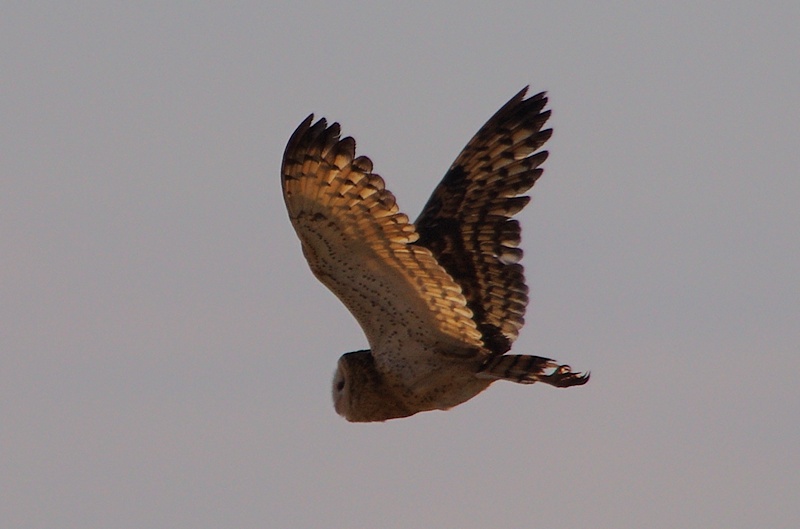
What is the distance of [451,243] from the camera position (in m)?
10.7

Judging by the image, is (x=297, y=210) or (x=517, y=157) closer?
(x=297, y=210)

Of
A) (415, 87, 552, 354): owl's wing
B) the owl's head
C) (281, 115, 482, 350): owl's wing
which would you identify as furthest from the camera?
(415, 87, 552, 354): owl's wing

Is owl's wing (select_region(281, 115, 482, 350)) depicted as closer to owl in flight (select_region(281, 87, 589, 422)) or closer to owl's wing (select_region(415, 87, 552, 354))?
owl in flight (select_region(281, 87, 589, 422))

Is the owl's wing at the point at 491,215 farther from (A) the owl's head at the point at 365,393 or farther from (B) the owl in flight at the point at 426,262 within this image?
(A) the owl's head at the point at 365,393

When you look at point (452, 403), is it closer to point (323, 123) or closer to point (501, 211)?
point (501, 211)

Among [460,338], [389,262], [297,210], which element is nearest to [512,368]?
[460,338]

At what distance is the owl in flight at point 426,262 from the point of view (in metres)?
8.98

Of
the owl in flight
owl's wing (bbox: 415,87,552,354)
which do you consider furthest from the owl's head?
owl's wing (bbox: 415,87,552,354)

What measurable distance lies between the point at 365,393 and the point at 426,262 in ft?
4.13

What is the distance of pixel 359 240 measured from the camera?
30.0 ft

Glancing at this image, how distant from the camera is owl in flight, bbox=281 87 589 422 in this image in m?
8.98

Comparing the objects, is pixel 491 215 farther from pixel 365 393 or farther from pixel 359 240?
pixel 359 240

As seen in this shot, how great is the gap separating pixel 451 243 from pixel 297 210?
201 centimetres

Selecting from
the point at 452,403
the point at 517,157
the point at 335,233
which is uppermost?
the point at 517,157
